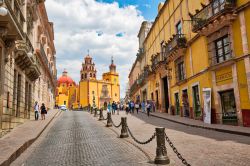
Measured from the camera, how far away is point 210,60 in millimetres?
14938

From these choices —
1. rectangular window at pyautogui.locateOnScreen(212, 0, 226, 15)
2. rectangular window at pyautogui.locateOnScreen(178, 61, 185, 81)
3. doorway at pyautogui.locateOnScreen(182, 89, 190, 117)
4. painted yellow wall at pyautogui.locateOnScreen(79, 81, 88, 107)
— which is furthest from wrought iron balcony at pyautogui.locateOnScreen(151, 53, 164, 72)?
painted yellow wall at pyautogui.locateOnScreen(79, 81, 88, 107)

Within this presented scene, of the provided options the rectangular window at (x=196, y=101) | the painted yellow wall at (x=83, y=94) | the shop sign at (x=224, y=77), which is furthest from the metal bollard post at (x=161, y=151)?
the painted yellow wall at (x=83, y=94)

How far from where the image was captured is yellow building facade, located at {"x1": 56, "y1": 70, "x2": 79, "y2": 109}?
79856 millimetres

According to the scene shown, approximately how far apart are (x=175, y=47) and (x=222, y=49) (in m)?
5.58

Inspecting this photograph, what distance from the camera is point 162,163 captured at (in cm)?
578

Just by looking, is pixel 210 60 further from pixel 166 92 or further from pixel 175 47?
pixel 166 92

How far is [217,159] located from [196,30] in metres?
10.7

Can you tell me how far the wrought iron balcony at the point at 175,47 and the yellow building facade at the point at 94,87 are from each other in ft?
165

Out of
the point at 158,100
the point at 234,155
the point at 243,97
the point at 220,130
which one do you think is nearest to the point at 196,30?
the point at 243,97

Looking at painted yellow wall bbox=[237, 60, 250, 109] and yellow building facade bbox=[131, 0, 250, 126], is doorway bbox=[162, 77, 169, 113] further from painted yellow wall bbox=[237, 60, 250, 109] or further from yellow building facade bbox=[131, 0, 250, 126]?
painted yellow wall bbox=[237, 60, 250, 109]

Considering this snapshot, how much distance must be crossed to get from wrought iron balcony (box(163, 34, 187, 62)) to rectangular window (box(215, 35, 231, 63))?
4013 mm

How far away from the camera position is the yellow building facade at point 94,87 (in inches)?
2918

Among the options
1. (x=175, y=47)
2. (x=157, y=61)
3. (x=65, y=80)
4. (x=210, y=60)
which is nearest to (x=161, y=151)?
(x=210, y=60)

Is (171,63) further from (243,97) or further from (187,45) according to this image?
(243,97)
